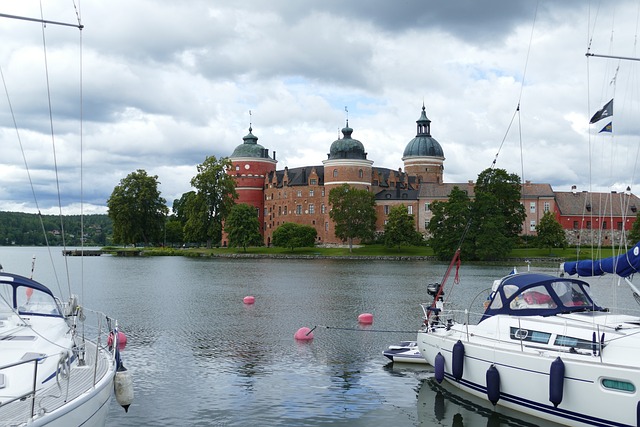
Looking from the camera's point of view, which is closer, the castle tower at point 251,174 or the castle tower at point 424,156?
the castle tower at point 251,174

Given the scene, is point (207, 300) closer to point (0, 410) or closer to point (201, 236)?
point (0, 410)

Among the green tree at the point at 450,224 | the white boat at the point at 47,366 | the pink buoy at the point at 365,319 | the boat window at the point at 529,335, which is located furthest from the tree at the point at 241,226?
the boat window at the point at 529,335

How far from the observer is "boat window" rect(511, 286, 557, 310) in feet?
49.1

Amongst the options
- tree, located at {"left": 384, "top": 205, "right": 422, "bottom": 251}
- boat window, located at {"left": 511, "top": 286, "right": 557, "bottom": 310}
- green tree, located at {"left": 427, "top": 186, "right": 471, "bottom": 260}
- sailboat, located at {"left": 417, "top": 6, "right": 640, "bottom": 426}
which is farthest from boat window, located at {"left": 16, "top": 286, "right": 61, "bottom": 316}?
tree, located at {"left": 384, "top": 205, "right": 422, "bottom": 251}

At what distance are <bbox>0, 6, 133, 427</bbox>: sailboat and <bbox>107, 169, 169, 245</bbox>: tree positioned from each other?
87.8 m

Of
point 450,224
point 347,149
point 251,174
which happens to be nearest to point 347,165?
point 347,149

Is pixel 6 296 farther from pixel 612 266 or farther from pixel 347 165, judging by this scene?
pixel 347 165

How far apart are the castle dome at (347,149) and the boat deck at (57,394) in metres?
102

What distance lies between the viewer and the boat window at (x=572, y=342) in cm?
1265

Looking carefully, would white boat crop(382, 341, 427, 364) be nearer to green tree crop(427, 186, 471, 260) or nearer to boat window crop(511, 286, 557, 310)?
boat window crop(511, 286, 557, 310)

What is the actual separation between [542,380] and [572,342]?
101 cm

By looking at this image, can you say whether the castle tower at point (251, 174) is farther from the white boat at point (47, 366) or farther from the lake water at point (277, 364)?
the white boat at point (47, 366)

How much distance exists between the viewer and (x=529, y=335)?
13945mm

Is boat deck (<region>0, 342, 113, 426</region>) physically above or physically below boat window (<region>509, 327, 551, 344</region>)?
below
